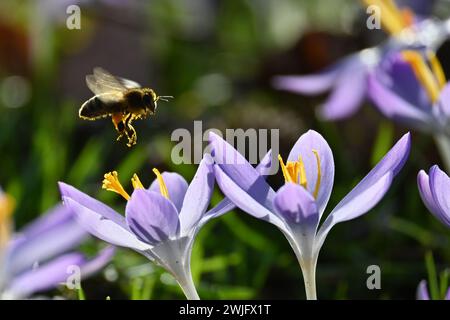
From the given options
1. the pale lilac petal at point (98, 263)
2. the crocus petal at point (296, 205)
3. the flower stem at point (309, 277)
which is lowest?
the flower stem at point (309, 277)

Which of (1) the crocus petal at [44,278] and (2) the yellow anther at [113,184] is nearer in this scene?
(2) the yellow anther at [113,184]

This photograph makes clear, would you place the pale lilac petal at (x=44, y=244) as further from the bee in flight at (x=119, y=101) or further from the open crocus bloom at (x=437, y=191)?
the open crocus bloom at (x=437, y=191)

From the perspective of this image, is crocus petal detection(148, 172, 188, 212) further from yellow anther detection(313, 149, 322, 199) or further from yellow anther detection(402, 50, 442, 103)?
yellow anther detection(402, 50, 442, 103)

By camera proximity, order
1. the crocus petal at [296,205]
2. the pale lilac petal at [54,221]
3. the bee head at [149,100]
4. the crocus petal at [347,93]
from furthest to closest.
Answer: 1. the crocus petal at [347,93]
2. the pale lilac petal at [54,221]
3. the bee head at [149,100]
4. the crocus petal at [296,205]

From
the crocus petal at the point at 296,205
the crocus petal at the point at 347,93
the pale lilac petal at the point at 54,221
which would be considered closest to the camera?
the crocus petal at the point at 296,205

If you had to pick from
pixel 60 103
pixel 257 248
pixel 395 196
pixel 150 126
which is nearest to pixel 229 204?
pixel 257 248

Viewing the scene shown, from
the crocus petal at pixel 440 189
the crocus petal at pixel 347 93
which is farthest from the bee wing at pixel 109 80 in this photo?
the crocus petal at pixel 347 93

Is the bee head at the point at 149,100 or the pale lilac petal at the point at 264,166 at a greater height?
the bee head at the point at 149,100
